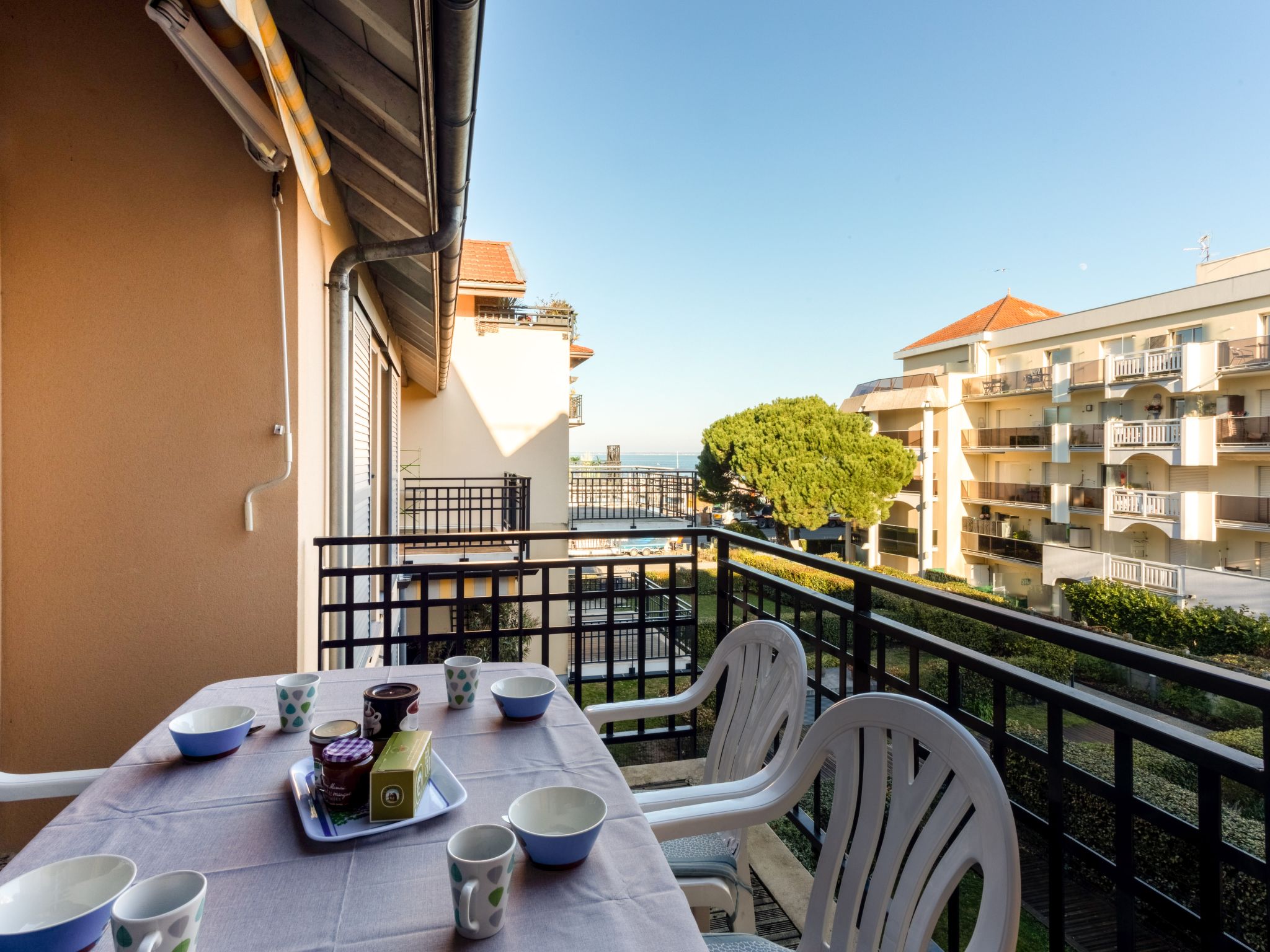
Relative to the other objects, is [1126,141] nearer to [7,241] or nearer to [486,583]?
[486,583]

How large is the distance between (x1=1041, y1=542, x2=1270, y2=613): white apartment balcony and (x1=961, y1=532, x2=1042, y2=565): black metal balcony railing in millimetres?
427

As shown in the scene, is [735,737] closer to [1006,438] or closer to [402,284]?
[402,284]

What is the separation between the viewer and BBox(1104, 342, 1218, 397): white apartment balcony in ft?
55.5

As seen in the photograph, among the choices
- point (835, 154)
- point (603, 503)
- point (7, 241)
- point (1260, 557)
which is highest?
point (835, 154)

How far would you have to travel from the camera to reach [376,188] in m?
2.50

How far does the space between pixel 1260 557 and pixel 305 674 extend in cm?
2243

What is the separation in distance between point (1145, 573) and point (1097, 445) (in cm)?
398

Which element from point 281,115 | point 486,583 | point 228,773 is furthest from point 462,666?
point 486,583

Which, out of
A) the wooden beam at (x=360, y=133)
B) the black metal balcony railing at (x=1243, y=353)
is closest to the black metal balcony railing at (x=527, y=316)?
the wooden beam at (x=360, y=133)

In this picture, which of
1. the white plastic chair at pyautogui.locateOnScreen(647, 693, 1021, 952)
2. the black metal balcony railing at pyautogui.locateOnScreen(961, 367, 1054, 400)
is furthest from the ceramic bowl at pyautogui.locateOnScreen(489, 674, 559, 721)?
the black metal balcony railing at pyautogui.locateOnScreen(961, 367, 1054, 400)

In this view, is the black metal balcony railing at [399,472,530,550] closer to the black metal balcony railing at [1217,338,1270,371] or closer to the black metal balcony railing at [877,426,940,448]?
the black metal balcony railing at [877,426,940,448]

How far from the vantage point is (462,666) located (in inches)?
51.1

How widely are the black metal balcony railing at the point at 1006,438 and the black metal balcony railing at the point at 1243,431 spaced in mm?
4558

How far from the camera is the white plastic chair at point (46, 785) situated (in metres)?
1.09
